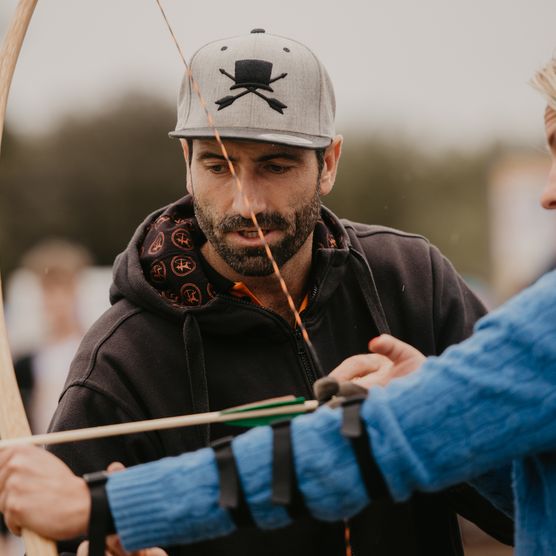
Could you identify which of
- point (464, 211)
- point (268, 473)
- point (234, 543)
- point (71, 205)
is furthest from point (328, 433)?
point (464, 211)

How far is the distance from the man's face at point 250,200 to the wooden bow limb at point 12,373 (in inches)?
23.1

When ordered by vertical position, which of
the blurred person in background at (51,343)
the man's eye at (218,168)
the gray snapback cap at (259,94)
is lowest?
the blurred person in background at (51,343)

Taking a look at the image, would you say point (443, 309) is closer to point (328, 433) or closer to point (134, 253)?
point (134, 253)

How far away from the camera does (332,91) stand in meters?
3.33

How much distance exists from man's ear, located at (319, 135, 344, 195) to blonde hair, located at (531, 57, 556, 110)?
3.58 feet

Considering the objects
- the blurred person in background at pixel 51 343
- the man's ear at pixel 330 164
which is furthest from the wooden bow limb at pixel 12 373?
the blurred person in background at pixel 51 343

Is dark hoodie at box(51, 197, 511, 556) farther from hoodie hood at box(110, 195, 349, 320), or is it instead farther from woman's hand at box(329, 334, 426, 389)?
woman's hand at box(329, 334, 426, 389)

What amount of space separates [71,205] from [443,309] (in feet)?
118

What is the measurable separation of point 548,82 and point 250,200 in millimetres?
1033

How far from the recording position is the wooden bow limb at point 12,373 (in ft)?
7.74

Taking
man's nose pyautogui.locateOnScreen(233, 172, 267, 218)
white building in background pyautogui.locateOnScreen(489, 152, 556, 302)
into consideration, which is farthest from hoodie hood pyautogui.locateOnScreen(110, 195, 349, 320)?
white building in background pyautogui.locateOnScreen(489, 152, 556, 302)

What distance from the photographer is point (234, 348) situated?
3066 mm

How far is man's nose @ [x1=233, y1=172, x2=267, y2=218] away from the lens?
302 centimetres

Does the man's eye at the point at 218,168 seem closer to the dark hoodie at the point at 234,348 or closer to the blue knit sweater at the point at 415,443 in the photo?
the dark hoodie at the point at 234,348
